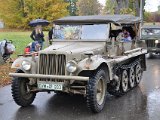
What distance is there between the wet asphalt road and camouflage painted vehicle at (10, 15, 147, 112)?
269 millimetres

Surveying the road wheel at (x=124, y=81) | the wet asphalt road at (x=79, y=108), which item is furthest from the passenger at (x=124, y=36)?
the wet asphalt road at (x=79, y=108)

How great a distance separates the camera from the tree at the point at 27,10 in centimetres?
6256

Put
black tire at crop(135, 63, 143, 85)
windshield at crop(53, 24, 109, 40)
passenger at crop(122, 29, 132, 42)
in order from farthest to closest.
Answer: black tire at crop(135, 63, 143, 85) → passenger at crop(122, 29, 132, 42) → windshield at crop(53, 24, 109, 40)

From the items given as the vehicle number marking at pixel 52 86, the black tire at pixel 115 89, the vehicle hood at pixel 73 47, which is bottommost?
the black tire at pixel 115 89

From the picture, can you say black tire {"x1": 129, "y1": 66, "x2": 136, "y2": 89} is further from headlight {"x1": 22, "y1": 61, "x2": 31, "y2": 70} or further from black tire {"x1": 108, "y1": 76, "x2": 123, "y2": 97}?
headlight {"x1": 22, "y1": 61, "x2": 31, "y2": 70}

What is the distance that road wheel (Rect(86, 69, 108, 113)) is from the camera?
28.1ft

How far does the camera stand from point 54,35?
10.8 m

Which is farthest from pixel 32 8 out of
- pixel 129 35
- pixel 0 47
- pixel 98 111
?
pixel 98 111

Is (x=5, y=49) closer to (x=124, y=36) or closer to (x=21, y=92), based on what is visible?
(x=124, y=36)

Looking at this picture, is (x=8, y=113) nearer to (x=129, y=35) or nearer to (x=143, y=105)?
(x=143, y=105)

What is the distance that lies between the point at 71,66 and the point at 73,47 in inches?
45.7

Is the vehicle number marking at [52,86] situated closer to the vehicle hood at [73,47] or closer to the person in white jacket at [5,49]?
the vehicle hood at [73,47]

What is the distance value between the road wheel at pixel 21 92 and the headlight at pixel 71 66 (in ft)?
4.22

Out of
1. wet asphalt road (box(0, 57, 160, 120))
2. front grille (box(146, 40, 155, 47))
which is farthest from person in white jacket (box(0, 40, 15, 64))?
front grille (box(146, 40, 155, 47))
